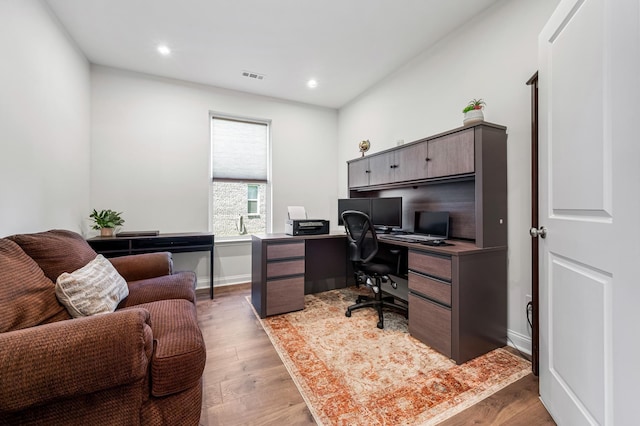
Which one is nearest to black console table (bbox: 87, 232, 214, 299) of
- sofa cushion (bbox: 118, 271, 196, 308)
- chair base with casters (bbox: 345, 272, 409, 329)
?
sofa cushion (bbox: 118, 271, 196, 308)

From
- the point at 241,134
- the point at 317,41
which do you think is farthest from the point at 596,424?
the point at 241,134

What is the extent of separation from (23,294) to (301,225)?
2.08 metres

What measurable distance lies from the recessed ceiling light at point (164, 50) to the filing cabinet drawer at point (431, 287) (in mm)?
3327

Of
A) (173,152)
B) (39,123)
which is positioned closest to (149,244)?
(173,152)

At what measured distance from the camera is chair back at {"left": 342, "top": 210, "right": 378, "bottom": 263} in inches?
95.6

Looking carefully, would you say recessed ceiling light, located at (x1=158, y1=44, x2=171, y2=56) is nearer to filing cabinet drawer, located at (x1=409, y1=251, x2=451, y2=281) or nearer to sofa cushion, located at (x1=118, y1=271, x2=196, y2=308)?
sofa cushion, located at (x1=118, y1=271, x2=196, y2=308)

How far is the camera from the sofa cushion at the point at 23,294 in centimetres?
106

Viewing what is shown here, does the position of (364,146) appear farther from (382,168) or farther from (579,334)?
(579,334)

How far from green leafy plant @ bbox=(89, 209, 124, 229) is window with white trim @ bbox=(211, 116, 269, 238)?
3.61 ft

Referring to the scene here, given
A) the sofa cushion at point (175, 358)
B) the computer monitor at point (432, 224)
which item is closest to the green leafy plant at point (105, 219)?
the sofa cushion at point (175, 358)

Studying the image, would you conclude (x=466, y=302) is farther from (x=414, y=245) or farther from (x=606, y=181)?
(x=606, y=181)

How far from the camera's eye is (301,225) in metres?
2.91

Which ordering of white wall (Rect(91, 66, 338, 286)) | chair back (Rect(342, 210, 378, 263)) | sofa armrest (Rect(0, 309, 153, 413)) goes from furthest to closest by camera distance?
white wall (Rect(91, 66, 338, 286))
chair back (Rect(342, 210, 378, 263))
sofa armrest (Rect(0, 309, 153, 413))

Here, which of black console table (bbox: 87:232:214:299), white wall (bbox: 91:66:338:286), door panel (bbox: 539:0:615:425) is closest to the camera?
door panel (bbox: 539:0:615:425)
